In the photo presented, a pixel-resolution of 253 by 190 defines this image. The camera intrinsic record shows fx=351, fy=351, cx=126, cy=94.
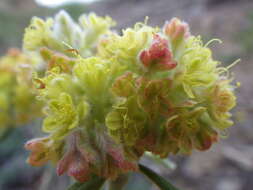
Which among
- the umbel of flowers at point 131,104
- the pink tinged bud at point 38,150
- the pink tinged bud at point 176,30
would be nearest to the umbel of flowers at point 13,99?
the pink tinged bud at point 38,150

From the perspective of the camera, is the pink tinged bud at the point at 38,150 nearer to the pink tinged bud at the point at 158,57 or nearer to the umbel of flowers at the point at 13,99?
the pink tinged bud at the point at 158,57

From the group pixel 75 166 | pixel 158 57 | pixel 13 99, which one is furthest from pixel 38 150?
pixel 13 99

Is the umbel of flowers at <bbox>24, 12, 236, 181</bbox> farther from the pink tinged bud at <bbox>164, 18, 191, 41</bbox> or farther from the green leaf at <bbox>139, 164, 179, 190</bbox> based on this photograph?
the green leaf at <bbox>139, 164, 179, 190</bbox>

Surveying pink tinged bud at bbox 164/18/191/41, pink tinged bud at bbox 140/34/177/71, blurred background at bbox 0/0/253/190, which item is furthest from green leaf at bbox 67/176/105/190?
blurred background at bbox 0/0/253/190

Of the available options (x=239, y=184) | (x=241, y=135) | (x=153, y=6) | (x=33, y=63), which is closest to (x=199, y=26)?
(x=153, y=6)

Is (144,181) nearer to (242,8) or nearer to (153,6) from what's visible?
(242,8)

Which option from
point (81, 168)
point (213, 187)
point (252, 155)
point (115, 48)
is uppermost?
point (115, 48)

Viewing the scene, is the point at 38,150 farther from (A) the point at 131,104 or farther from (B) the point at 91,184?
(A) the point at 131,104
